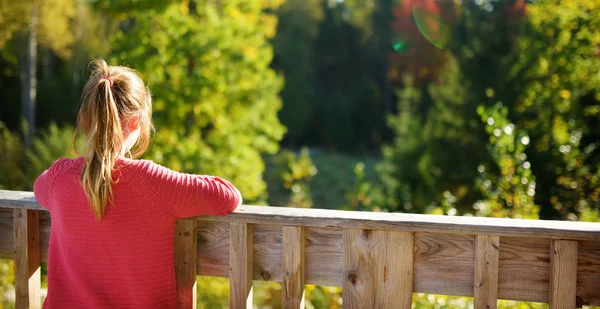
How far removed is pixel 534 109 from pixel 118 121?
40.4ft

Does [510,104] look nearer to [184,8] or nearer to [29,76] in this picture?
[184,8]

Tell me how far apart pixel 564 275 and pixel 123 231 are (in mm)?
1313

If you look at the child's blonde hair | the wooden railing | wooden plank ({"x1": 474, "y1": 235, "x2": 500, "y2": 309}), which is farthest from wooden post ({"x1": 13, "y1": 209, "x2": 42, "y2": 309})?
wooden plank ({"x1": 474, "y1": 235, "x2": 500, "y2": 309})

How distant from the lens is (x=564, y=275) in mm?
1822

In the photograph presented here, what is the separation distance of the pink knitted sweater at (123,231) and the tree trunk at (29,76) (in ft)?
47.4

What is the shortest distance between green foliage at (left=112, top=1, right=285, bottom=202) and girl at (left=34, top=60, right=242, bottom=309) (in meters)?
10.3

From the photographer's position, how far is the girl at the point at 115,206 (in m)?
1.92

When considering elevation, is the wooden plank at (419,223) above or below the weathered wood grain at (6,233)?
above

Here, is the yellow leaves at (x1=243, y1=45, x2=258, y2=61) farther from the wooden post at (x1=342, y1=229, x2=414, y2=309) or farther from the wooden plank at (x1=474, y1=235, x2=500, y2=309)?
the wooden plank at (x1=474, y1=235, x2=500, y2=309)

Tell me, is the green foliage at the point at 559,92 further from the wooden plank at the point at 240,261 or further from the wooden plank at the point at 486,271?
the wooden plank at the point at 240,261

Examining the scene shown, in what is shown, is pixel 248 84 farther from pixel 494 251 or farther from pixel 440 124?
pixel 494 251

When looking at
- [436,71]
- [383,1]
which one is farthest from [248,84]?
[383,1]

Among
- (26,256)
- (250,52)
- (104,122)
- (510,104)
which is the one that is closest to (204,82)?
(250,52)

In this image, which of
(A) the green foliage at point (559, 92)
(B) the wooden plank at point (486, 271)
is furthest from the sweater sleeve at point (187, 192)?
(A) the green foliage at point (559, 92)
